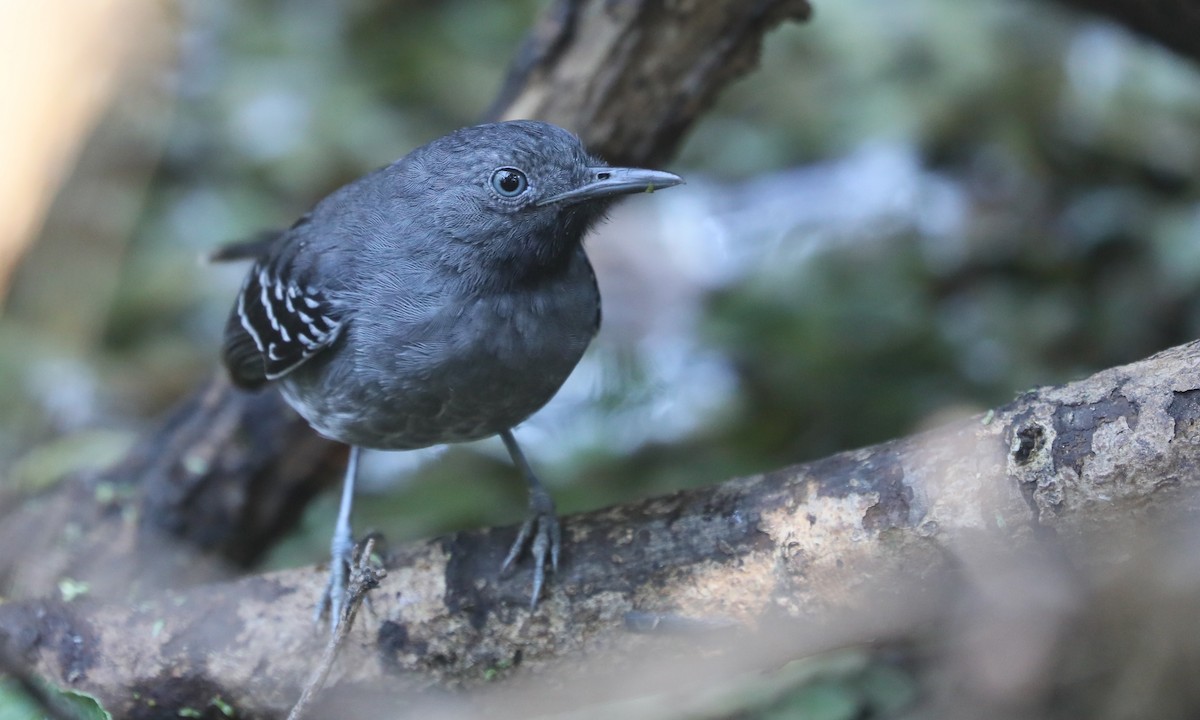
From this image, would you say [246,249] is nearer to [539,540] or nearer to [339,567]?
[339,567]

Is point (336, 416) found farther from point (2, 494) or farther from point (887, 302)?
point (887, 302)

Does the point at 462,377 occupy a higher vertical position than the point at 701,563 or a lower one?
higher

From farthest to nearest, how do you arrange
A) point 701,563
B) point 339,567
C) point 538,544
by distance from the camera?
point 339,567 → point 538,544 → point 701,563

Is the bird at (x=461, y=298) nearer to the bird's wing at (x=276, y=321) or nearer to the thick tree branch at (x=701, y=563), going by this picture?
the bird's wing at (x=276, y=321)

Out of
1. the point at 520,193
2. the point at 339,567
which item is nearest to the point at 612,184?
→ the point at 520,193

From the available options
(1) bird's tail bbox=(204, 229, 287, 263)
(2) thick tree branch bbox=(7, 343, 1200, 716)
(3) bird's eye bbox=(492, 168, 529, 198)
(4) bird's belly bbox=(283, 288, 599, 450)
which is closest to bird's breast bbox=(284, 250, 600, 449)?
(4) bird's belly bbox=(283, 288, 599, 450)

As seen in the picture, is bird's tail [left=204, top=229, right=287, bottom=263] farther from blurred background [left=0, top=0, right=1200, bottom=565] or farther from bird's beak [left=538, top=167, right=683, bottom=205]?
bird's beak [left=538, top=167, right=683, bottom=205]

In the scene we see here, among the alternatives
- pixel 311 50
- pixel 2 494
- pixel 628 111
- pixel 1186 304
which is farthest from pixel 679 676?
pixel 311 50
